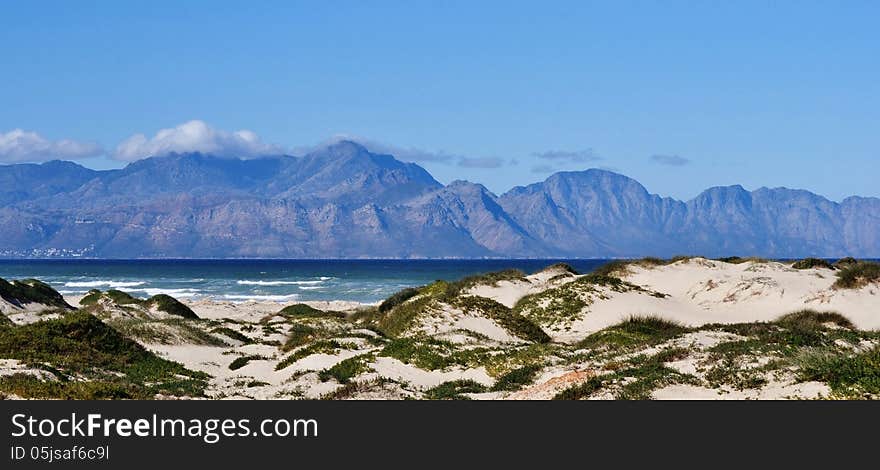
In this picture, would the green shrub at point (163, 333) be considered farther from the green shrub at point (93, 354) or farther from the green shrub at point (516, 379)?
the green shrub at point (516, 379)

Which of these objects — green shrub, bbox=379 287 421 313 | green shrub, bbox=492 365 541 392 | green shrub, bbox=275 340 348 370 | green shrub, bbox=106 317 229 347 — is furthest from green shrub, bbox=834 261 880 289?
green shrub, bbox=106 317 229 347

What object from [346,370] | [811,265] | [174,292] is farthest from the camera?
[174,292]

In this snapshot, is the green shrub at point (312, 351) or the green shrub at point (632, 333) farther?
the green shrub at point (632, 333)

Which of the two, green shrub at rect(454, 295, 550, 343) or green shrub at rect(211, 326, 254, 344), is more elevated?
green shrub at rect(454, 295, 550, 343)

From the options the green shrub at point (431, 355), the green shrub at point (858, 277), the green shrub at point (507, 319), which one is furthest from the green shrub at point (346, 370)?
the green shrub at point (858, 277)

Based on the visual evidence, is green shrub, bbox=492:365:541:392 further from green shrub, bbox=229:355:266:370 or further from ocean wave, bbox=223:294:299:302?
ocean wave, bbox=223:294:299:302

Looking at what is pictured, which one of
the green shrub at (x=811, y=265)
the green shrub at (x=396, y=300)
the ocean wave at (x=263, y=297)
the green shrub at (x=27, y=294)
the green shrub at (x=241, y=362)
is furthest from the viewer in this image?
the ocean wave at (x=263, y=297)

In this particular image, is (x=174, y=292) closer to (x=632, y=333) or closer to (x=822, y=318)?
(x=822, y=318)

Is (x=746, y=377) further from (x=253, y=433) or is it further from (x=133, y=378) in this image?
(x=133, y=378)

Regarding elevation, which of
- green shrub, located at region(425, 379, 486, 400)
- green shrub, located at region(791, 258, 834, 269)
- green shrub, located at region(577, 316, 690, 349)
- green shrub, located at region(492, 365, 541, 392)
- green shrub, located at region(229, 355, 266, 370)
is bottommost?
green shrub, located at region(229, 355, 266, 370)

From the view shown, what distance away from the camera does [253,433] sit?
14.1 metres

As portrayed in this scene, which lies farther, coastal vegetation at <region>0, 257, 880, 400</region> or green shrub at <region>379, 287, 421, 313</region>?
green shrub at <region>379, 287, 421, 313</region>

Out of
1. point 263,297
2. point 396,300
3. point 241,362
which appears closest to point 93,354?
point 241,362

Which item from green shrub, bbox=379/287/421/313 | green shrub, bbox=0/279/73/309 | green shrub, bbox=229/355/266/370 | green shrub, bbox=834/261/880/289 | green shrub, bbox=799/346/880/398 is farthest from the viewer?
green shrub, bbox=379/287/421/313
